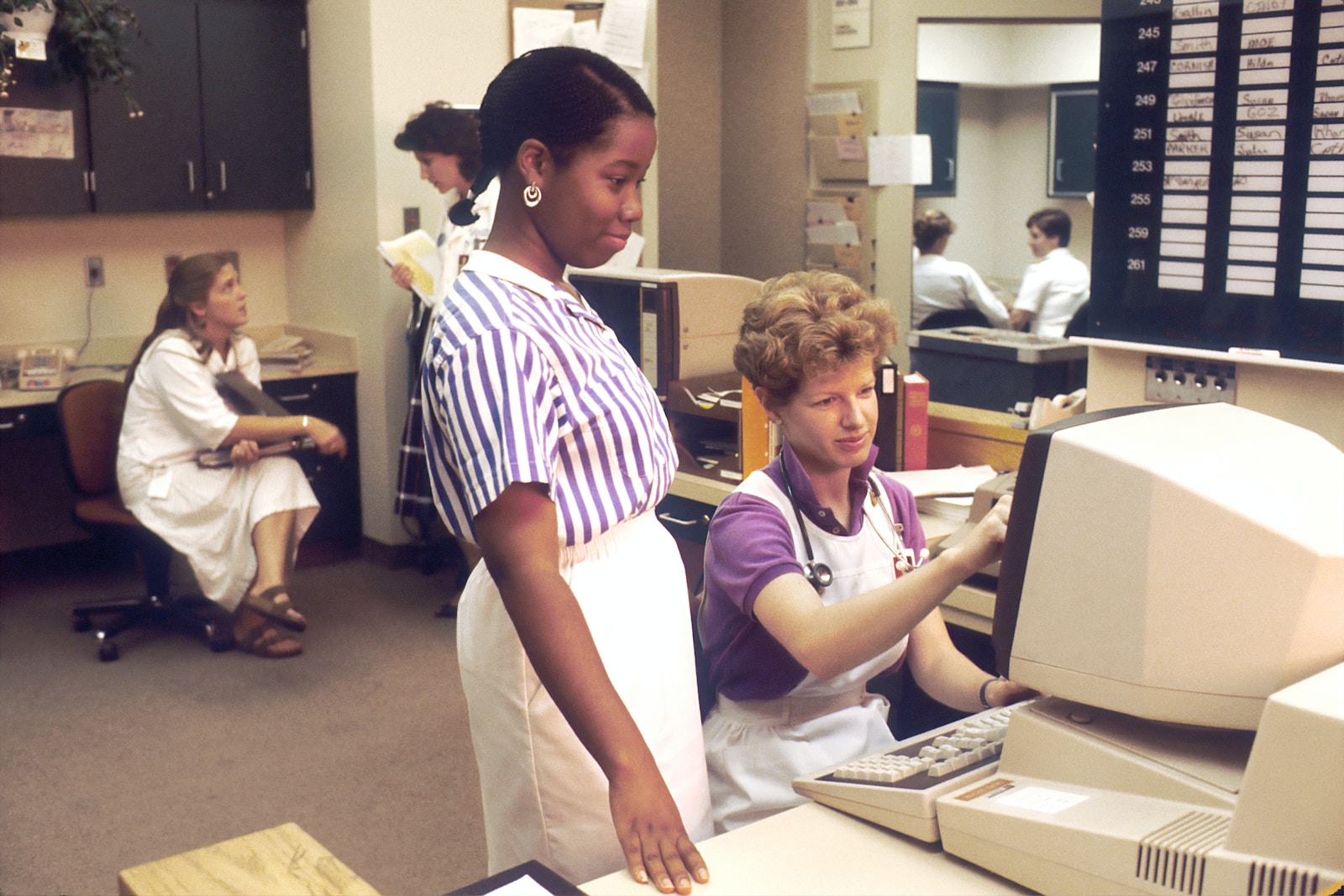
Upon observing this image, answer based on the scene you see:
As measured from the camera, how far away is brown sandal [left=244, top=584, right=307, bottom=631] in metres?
4.02

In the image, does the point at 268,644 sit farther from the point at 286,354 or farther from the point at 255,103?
the point at 255,103

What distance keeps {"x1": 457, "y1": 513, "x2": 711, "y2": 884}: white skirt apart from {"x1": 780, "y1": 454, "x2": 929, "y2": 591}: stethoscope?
245 millimetres

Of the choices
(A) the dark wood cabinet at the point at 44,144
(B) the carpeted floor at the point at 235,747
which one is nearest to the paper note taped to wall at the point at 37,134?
(A) the dark wood cabinet at the point at 44,144

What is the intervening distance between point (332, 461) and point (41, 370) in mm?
1052

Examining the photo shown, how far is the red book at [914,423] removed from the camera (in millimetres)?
2791

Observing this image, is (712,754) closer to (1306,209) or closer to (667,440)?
(667,440)

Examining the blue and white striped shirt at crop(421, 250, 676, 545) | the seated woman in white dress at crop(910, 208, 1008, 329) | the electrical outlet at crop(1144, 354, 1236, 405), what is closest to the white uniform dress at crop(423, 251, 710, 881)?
the blue and white striped shirt at crop(421, 250, 676, 545)

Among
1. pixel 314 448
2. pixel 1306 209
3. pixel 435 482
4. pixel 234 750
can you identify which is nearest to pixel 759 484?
pixel 435 482

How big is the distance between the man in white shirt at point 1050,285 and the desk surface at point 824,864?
5.49m

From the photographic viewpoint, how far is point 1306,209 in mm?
2082

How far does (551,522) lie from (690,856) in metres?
0.33

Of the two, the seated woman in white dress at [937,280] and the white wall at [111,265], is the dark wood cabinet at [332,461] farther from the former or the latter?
the seated woman in white dress at [937,280]

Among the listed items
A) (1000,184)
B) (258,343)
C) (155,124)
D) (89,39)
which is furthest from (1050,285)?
(89,39)

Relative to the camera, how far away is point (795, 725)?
5.42ft
